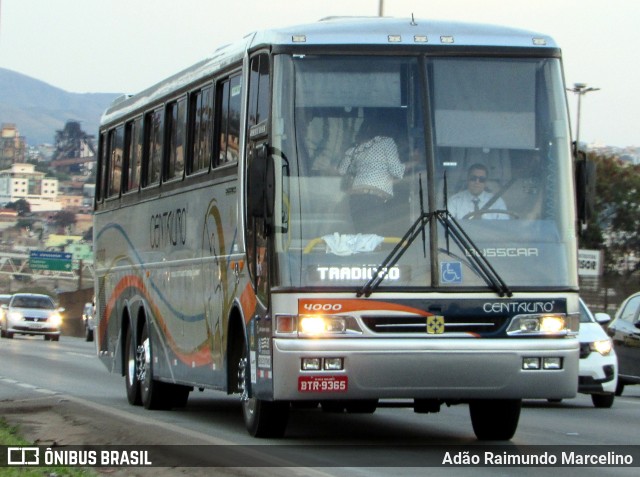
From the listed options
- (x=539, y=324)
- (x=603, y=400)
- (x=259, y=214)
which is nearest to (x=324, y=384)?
(x=259, y=214)

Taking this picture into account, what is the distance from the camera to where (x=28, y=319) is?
53156 mm

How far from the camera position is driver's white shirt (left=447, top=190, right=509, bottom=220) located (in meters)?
12.5

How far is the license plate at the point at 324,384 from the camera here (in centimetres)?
1220

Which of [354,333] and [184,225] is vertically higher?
[184,225]

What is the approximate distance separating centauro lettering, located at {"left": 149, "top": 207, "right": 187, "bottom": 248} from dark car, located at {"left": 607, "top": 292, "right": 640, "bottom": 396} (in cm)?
781

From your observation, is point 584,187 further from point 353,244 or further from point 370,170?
point 353,244

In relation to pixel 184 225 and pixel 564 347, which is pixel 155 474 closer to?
pixel 564 347

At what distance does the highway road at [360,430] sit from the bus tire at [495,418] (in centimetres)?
21

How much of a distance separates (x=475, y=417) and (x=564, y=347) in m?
1.99

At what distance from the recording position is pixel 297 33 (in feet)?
42.1

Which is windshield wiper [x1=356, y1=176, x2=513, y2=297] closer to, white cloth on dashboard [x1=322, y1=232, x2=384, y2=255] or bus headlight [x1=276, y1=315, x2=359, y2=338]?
white cloth on dashboard [x1=322, y1=232, x2=384, y2=255]

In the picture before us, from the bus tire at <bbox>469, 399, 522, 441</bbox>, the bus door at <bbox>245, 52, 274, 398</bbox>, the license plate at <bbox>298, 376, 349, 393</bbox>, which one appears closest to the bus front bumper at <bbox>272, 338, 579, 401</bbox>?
the license plate at <bbox>298, 376, 349, 393</bbox>

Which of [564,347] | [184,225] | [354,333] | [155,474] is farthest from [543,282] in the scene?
[184,225]

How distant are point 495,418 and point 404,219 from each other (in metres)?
2.60
